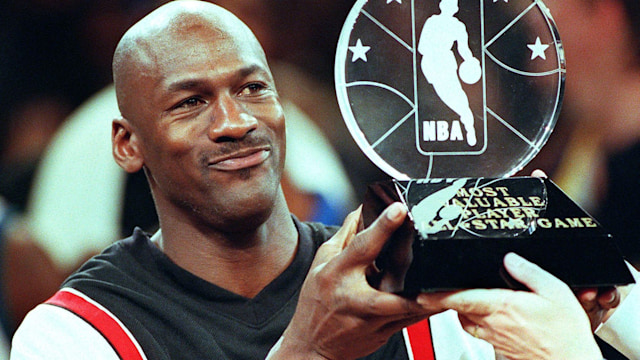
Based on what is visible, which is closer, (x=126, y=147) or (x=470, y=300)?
(x=470, y=300)

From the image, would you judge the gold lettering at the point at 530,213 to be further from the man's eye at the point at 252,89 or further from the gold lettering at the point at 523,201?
the man's eye at the point at 252,89

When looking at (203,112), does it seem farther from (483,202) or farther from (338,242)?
(483,202)

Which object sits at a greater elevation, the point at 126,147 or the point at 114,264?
the point at 126,147

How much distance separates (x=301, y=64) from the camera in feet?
8.64

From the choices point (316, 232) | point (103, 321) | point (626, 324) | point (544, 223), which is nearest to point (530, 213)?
point (544, 223)

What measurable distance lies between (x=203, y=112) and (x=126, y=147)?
29 cm

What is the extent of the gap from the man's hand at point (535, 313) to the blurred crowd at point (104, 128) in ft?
4.70

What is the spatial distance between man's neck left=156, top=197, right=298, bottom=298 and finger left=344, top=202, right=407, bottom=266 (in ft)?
2.06

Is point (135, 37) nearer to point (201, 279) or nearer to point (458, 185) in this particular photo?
point (201, 279)

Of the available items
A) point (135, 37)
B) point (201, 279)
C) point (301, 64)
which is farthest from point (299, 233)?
point (301, 64)

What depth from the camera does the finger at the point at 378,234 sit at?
4.06ft

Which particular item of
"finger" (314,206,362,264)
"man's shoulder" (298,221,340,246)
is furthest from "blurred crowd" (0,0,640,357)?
"finger" (314,206,362,264)

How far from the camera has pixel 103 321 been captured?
5.74 ft

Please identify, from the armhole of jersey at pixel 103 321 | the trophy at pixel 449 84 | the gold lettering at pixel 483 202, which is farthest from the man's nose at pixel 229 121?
the gold lettering at pixel 483 202
